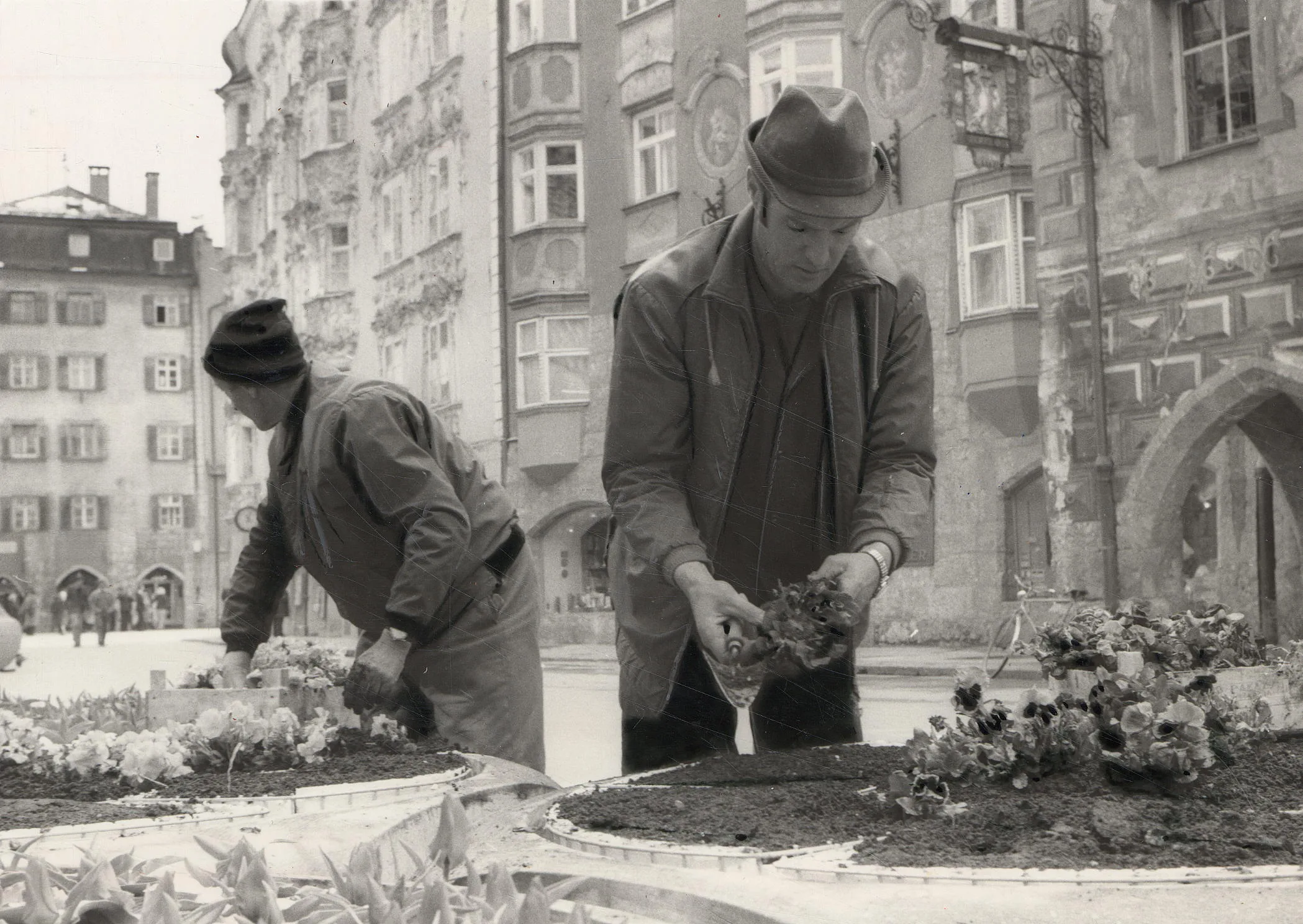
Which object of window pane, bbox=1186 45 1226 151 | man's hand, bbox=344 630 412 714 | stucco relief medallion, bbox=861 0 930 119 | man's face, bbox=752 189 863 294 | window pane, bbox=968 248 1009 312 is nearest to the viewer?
man's face, bbox=752 189 863 294

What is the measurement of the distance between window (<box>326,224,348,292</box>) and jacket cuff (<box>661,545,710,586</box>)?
1823 millimetres

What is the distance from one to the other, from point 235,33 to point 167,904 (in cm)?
230

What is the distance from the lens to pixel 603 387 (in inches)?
164

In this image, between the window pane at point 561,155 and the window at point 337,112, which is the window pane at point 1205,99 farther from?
the window at point 337,112

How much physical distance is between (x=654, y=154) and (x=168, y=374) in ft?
3.83

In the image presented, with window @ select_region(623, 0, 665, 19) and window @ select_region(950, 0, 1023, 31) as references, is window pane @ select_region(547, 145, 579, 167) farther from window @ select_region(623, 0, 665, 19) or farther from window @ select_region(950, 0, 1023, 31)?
window @ select_region(950, 0, 1023, 31)

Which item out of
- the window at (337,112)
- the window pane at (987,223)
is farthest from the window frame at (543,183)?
the window pane at (987,223)

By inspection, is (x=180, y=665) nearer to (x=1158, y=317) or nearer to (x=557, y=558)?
(x=557, y=558)

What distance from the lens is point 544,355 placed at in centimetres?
327

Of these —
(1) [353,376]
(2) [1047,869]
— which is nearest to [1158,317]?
(1) [353,376]

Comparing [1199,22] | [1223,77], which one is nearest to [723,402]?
[1223,77]

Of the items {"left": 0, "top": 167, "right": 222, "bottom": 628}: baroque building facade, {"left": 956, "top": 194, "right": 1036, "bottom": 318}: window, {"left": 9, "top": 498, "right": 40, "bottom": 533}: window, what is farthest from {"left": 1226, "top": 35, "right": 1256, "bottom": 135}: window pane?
{"left": 9, "top": 498, "right": 40, "bottom": 533}: window

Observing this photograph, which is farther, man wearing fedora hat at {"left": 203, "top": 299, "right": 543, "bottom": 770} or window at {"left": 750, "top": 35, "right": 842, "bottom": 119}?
window at {"left": 750, "top": 35, "right": 842, "bottom": 119}

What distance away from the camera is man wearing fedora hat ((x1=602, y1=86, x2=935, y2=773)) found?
6.93ft
